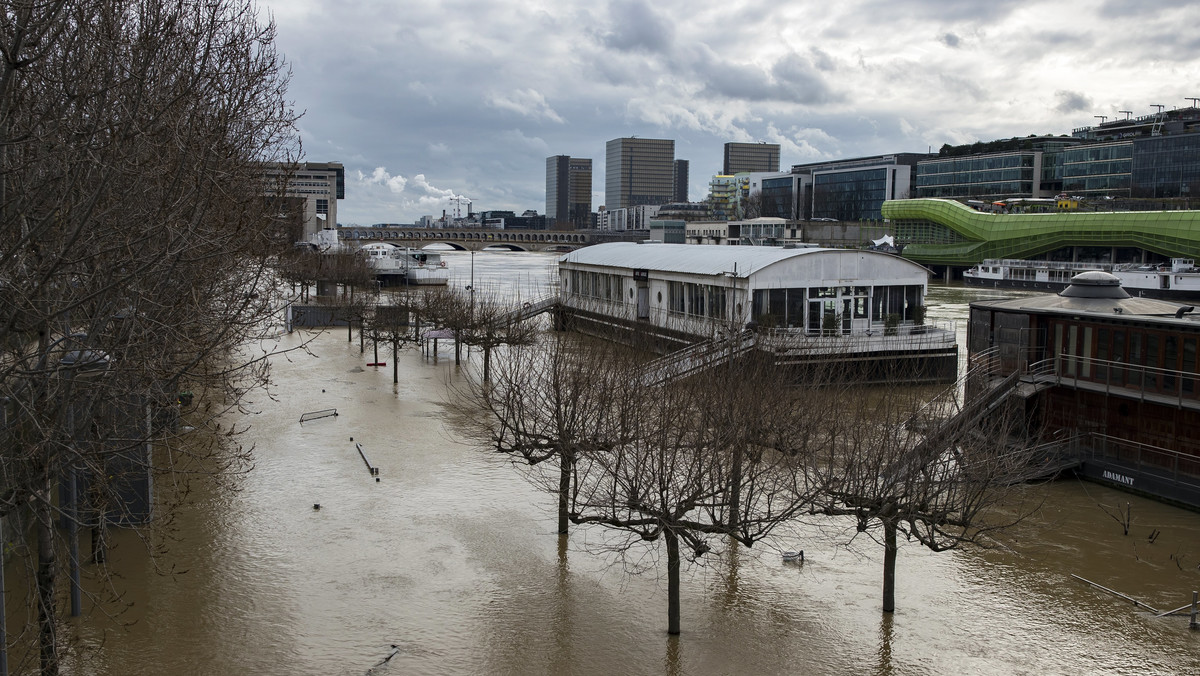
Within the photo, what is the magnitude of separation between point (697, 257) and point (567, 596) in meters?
27.0

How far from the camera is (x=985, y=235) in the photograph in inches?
4190

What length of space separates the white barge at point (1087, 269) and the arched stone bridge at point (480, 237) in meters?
79.5

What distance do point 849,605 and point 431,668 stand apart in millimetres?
6469

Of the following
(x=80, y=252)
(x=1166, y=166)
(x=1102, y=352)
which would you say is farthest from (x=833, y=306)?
(x=1166, y=166)

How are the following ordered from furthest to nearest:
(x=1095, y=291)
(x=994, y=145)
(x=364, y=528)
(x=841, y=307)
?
(x=994, y=145)
(x=841, y=307)
(x=1095, y=291)
(x=364, y=528)

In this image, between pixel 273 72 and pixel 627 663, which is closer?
pixel 627 663

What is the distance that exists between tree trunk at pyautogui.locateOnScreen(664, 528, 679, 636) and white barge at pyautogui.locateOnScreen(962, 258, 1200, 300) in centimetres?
6177

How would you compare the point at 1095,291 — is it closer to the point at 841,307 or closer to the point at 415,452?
the point at 841,307

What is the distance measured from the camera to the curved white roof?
118 ft

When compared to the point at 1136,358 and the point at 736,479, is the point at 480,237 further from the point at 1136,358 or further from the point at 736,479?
the point at 736,479

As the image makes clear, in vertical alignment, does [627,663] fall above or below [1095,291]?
below

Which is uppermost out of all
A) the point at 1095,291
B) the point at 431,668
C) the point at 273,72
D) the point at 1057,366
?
the point at 273,72

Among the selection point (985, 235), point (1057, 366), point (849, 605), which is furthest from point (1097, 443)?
point (985, 235)

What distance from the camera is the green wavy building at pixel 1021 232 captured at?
285 feet
